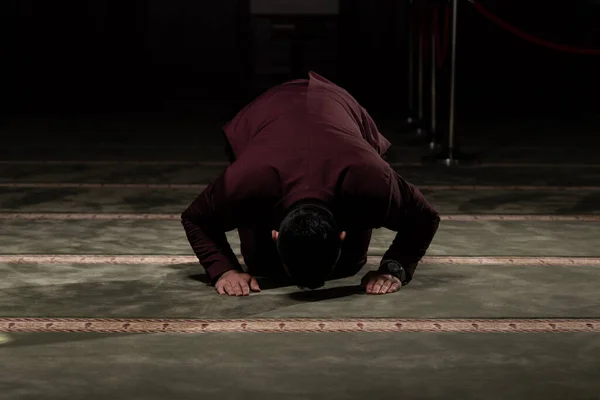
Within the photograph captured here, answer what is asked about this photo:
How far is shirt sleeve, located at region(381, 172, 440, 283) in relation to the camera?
11.7ft

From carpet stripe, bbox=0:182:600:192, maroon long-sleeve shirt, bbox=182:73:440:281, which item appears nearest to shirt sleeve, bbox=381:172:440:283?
maroon long-sleeve shirt, bbox=182:73:440:281

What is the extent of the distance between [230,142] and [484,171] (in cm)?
303

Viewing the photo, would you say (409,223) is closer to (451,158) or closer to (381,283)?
(381,283)

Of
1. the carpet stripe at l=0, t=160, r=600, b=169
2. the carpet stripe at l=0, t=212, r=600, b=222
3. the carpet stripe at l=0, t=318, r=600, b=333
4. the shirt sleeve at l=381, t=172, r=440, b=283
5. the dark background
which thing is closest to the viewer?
the carpet stripe at l=0, t=318, r=600, b=333

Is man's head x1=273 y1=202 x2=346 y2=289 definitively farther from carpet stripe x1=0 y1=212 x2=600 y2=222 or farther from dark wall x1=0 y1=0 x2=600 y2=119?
dark wall x1=0 y1=0 x2=600 y2=119

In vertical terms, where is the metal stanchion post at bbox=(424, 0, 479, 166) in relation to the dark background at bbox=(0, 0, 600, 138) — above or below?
above

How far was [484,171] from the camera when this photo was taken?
22.0 ft

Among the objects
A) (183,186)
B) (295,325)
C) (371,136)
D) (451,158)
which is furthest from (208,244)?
(451,158)

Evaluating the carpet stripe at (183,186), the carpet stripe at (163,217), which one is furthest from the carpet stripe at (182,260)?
the carpet stripe at (183,186)

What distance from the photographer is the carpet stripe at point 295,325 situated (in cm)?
323

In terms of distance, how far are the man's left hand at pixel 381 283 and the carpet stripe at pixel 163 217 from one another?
55.5 inches

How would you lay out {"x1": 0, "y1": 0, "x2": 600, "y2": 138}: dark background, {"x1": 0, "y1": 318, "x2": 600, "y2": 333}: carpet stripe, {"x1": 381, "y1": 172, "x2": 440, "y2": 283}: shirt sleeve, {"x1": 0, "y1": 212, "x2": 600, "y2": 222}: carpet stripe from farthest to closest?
{"x1": 0, "y1": 0, "x2": 600, "y2": 138}: dark background < {"x1": 0, "y1": 212, "x2": 600, "y2": 222}: carpet stripe < {"x1": 381, "y1": 172, "x2": 440, "y2": 283}: shirt sleeve < {"x1": 0, "y1": 318, "x2": 600, "y2": 333}: carpet stripe

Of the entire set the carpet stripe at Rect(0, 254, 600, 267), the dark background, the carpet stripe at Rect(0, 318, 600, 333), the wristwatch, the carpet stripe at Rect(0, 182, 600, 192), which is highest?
the carpet stripe at Rect(0, 318, 600, 333)

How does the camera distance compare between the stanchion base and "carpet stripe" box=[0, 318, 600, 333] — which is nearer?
"carpet stripe" box=[0, 318, 600, 333]
